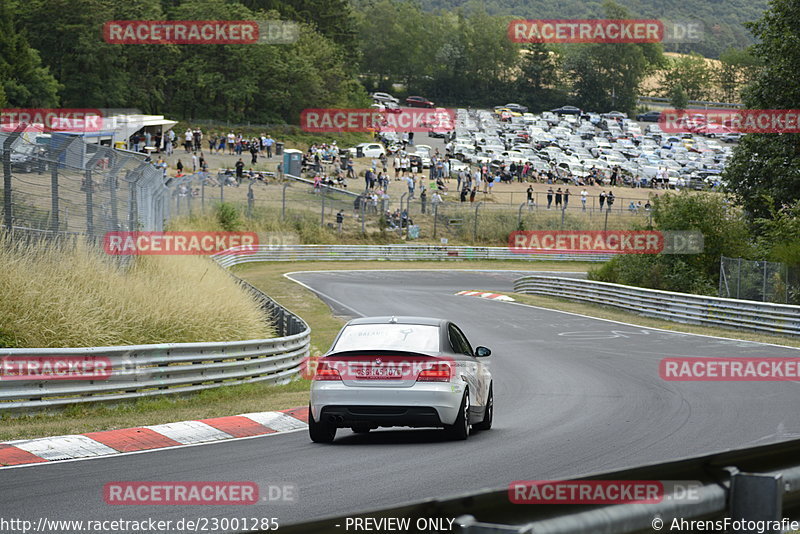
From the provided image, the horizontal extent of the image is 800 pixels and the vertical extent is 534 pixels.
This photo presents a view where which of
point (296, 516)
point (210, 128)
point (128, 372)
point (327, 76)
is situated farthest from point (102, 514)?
point (327, 76)

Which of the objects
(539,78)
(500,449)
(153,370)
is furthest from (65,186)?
(539,78)

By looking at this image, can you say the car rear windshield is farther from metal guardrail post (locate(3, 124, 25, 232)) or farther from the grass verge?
the grass verge

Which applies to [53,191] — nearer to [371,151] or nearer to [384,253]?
[384,253]

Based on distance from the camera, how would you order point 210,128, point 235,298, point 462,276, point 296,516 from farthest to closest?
point 210,128 → point 462,276 → point 235,298 → point 296,516

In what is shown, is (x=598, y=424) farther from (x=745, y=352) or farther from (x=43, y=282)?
(x=745, y=352)

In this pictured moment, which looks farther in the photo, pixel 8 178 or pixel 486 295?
pixel 486 295

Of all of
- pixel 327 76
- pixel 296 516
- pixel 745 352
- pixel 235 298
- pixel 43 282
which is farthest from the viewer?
pixel 327 76

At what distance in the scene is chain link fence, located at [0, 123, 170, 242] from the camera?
14.4m

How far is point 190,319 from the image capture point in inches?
659

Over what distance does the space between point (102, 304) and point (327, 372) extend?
230 inches

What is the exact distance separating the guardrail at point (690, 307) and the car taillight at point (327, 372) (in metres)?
18.6

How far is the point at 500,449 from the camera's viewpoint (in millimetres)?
10586

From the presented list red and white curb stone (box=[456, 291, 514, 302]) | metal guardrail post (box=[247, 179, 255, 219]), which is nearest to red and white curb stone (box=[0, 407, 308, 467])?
red and white curb stone (box=[456, 291, 514, 302])

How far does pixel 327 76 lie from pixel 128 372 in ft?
330
